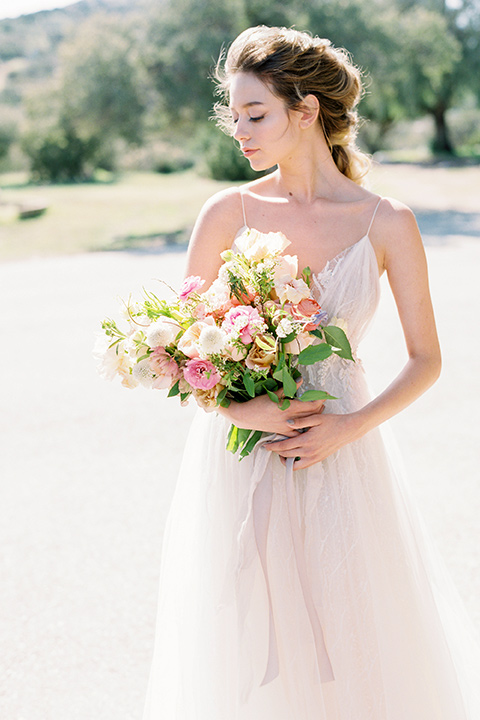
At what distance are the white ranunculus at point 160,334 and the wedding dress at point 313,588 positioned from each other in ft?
1.69

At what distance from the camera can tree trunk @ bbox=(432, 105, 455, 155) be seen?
40781 millimetres

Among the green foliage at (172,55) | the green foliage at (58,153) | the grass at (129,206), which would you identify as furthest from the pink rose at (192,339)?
the green foliage at (58,153)

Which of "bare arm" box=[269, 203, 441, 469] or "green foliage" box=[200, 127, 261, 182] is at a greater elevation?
"bare arm" box=[269, 203, 441, 469]

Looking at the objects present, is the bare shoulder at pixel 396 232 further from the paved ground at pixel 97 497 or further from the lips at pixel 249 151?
the paved ground at pixel 97 497

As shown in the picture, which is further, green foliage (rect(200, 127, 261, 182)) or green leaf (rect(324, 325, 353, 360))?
green foliage (rect(200, 127, 261, 182))

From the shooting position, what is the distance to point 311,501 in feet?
7.22

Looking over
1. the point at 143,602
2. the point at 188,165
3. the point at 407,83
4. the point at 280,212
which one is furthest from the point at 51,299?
the point at 188,165

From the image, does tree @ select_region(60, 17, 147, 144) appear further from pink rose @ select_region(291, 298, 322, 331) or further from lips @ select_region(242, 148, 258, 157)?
pink rose @ select_region(291, 298, 322, 331)

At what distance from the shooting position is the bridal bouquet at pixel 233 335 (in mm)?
1848

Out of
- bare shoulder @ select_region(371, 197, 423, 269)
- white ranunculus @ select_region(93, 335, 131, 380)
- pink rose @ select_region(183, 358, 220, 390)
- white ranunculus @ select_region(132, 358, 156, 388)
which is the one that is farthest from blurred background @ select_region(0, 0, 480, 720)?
bare shoulder @ select_region(371, 197, 423, 269)

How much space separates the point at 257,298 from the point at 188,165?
1695 inches

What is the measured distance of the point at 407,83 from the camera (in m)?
32.3

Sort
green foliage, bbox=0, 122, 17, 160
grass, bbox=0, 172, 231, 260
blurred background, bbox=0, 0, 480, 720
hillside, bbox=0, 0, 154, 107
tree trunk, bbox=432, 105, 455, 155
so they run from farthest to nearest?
hillside, bbox=0, 0, 154, 107 < green foliage, bbox=0, 122, 17, 160 < tree trunk, bbox=432, 105, 455, 155 < grass, bbox=0, 172, 231, 260 < blurred background, bbox=0, 0, 480, 720

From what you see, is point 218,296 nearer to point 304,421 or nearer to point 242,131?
point 304,421
